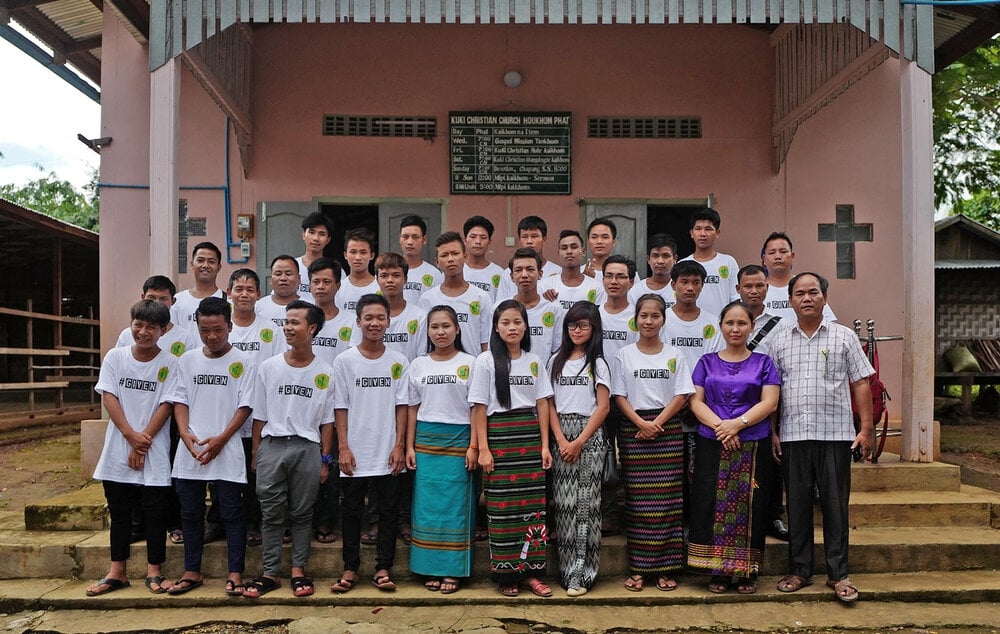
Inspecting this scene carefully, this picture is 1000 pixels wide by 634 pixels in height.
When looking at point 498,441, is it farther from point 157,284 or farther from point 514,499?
point 157,284

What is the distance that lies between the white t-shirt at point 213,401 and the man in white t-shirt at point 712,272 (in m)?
2.84

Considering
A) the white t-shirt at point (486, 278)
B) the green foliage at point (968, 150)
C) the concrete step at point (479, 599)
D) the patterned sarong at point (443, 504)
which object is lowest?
the concrete step at point (479, 599)

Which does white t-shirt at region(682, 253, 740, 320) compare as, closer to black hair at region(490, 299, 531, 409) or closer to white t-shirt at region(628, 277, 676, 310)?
white t-shirt at region(628, 277, 676, 310)

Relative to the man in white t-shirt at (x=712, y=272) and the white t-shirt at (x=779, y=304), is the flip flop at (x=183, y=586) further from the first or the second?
the white t-shirt at (x=779, y=304)

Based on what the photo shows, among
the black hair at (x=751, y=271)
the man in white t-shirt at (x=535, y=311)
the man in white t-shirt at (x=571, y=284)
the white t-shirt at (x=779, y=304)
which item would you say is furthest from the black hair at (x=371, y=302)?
the white t-shirt at (x=779, y=304)

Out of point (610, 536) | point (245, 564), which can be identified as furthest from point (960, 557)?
point (245, 564)

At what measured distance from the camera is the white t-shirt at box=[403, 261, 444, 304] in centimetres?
505

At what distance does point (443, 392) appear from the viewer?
4234mm

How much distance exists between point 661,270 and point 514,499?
1732 mm

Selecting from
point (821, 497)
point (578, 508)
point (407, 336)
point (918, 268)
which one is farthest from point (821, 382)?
point (407, 336)

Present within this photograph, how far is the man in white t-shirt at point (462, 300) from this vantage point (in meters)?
4.68

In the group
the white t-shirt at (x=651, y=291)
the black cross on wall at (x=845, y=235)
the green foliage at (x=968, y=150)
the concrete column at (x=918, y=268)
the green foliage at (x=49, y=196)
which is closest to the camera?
the white t-shirt at (x=651, y=291)

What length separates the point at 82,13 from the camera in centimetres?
727

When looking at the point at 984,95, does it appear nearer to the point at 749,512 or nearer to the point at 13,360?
the point at 749,512
